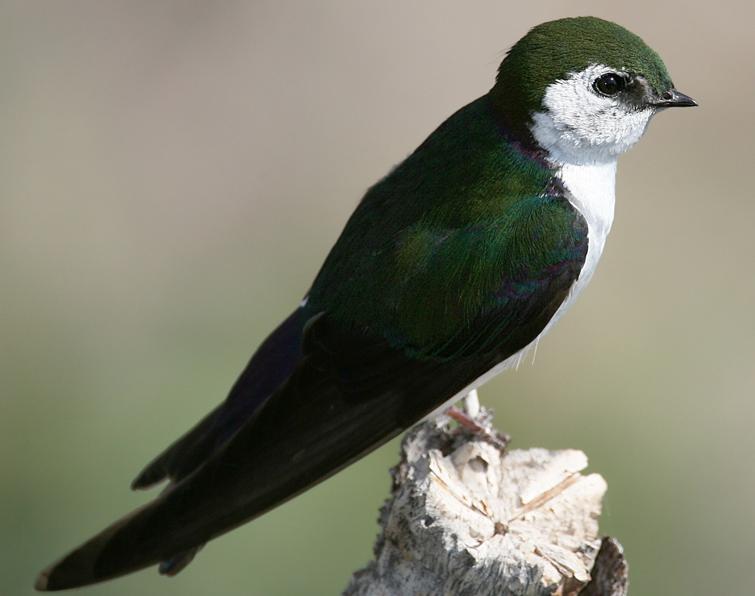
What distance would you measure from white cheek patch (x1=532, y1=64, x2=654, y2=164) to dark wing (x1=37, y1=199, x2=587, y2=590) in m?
0.17

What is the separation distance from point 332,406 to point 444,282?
474 mm

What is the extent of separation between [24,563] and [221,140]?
128 inches

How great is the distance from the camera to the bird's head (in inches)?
145

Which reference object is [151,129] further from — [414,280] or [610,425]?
[414,280]

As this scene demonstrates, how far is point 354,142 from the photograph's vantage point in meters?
7.47

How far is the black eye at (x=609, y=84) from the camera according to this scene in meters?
3.70

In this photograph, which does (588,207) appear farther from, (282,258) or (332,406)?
(282,258)

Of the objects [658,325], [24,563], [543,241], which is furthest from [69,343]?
[543,241]

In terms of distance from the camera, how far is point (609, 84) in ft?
12.2

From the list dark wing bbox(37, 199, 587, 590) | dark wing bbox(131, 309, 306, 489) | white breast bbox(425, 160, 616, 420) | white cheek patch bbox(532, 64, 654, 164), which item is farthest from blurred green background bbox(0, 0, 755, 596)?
white cheek patch bbox(532, 64, 654, 164)

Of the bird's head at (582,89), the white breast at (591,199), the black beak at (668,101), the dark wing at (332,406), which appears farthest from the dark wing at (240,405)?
the black beak at (668,101)

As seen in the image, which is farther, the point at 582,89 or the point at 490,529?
the point at 582,89

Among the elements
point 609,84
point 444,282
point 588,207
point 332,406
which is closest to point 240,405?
point 332,406

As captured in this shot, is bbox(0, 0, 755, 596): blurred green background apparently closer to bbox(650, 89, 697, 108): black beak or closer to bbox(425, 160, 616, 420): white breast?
bbox(425, 160, 616, 420): white breast
